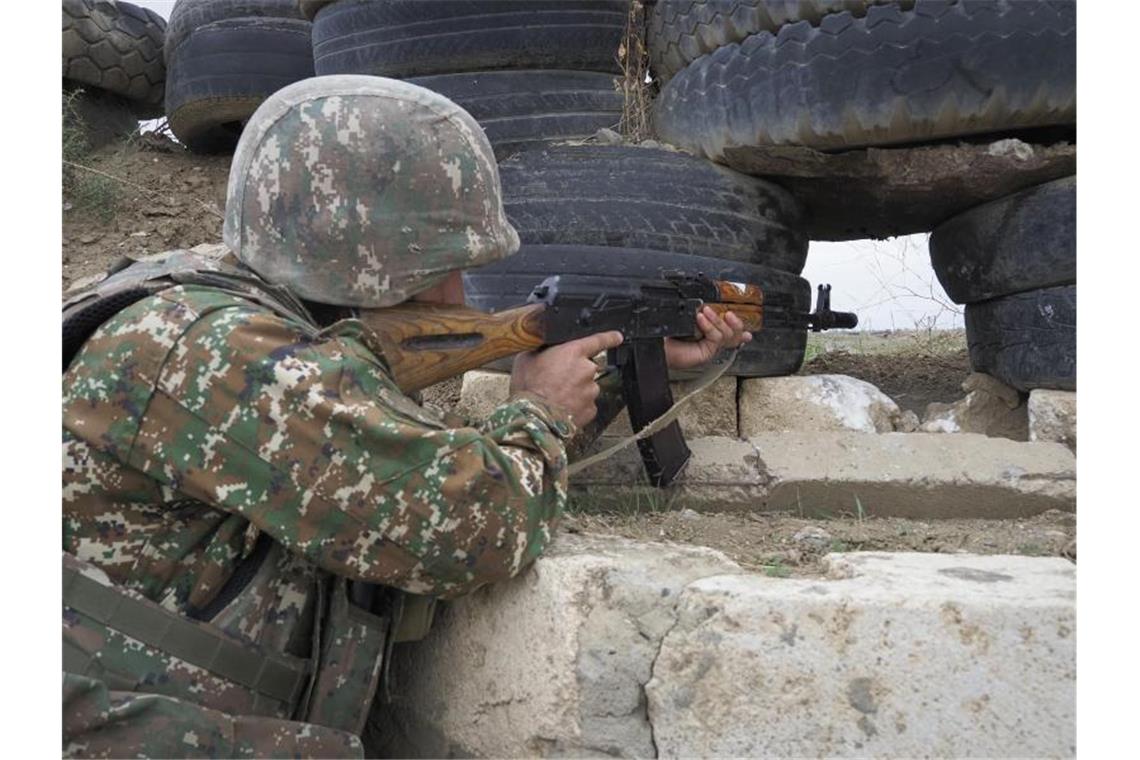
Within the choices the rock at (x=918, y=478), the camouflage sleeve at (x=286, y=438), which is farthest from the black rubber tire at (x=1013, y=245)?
the camouflage sleeve at (x=286, y=438)

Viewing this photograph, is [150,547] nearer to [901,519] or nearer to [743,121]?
[901,519]

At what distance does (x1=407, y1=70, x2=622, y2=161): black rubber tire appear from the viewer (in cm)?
343

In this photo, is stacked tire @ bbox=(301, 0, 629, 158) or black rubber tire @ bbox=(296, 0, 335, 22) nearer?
stacked tire @ bbox=(301, 0, 629, 158)

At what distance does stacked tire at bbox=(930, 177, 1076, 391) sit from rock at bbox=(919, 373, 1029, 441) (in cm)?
6

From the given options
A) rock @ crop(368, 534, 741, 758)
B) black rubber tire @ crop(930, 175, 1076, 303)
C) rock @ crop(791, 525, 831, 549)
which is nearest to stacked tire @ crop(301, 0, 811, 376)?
black rubber tire @ crop(930, 175, 1076, 303)

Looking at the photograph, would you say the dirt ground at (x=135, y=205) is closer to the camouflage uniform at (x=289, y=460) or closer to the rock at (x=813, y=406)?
the rock at (x=813, y=406)

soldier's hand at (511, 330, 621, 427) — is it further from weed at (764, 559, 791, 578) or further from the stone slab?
the stone slab

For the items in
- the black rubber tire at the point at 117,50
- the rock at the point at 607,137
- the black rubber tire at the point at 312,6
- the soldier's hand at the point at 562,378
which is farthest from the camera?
the black rubber tire at the point at 117,50

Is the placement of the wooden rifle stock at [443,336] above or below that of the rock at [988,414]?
above

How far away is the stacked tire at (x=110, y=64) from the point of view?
222 inches

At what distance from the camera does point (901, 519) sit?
273 cm

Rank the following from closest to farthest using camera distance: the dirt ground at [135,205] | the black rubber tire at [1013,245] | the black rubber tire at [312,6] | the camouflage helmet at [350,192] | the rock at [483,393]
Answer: the camouflage helmet at [350,192] < the black rubber tire at [1013,245] < the rock at [483,393] < the black rubber tire at [312,6] < the dirt ground at [135,205]

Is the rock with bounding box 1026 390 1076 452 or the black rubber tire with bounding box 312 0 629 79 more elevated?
the black rubber tire with bounding box 312 0 629 79

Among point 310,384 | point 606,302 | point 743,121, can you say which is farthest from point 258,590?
point 743,121
